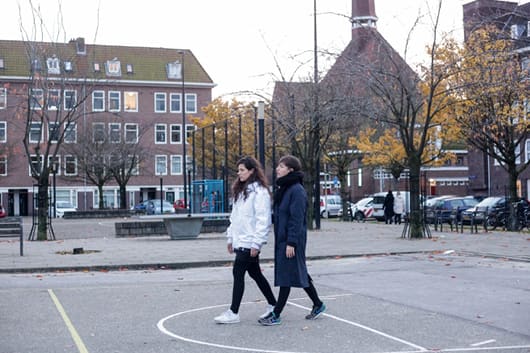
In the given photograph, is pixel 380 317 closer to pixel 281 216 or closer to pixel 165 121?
pixel 281 216

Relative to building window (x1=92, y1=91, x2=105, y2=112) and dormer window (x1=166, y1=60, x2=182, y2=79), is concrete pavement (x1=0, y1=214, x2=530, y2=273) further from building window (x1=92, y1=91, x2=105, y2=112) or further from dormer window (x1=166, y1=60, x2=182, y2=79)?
dormer window (x1=166, y1=60, x2=182, y2=79)

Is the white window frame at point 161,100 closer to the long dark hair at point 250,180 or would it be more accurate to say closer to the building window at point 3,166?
the building window at point 3,166

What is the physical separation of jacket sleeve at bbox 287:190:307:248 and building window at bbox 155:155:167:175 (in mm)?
71937

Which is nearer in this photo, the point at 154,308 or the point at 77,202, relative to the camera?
the point at 154,308

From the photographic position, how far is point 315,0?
32.6 meters

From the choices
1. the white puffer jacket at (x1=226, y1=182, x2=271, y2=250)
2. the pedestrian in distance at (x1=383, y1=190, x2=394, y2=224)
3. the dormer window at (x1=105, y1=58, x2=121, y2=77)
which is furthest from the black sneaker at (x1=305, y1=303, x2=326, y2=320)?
the dormer window at (x1=105, y1=58, x2=121, y2=77)

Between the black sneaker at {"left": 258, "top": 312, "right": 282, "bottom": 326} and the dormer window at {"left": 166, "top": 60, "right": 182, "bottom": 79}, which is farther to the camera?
the dormer window at {"left": 166, "top": 60, "right": 182, "bottom": 79}

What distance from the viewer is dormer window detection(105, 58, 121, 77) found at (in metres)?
77.0

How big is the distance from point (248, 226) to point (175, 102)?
73.3 metres

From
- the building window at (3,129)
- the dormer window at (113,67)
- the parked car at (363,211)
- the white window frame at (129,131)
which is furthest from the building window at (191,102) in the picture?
the parked car at (363,211)

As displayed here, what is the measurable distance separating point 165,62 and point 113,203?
1528 cm

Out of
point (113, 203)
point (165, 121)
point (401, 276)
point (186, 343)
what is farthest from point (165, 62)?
point (186, 343)

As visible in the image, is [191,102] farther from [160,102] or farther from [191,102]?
[160,102]

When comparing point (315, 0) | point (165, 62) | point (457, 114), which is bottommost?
point (457, 114)
